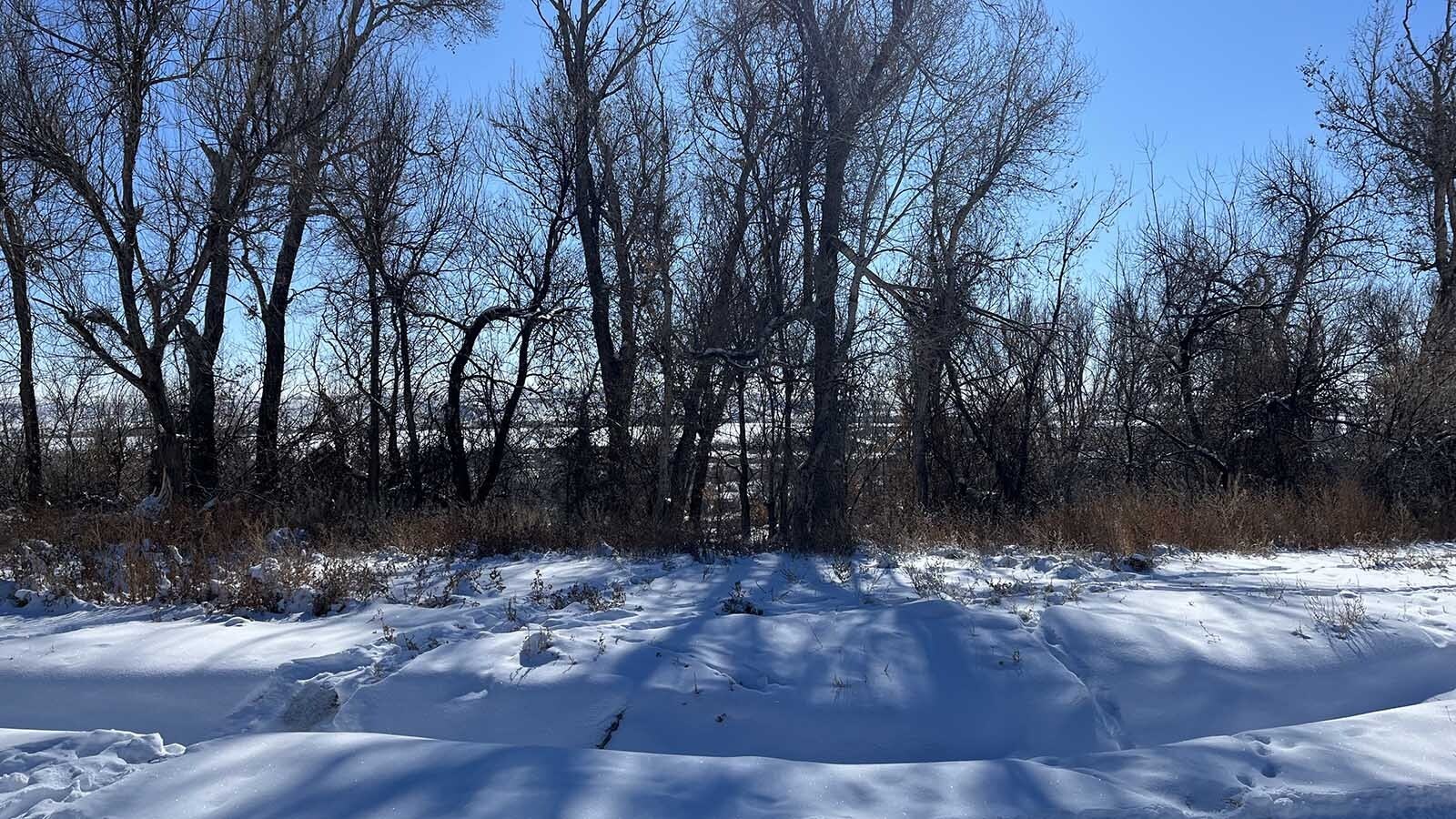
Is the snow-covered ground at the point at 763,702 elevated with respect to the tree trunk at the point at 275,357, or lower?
lower

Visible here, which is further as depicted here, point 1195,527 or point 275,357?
point 275,357

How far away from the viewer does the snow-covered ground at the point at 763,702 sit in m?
3.99

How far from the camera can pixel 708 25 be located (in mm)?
12594

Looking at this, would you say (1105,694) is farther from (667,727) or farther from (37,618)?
(37,618)

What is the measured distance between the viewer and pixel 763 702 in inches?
210

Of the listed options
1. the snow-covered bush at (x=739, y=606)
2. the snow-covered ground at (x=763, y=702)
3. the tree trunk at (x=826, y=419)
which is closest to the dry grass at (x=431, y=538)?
the snow-covered ground at (x=763, y=702)

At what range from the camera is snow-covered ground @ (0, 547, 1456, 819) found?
3.99 m

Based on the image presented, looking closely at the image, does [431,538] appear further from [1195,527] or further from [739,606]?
[1195,527]

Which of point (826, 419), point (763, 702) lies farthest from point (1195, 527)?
point (763, 702)

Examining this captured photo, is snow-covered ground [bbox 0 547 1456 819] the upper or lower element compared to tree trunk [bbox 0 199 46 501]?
lower

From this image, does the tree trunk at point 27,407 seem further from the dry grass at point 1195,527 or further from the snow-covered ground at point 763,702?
the dry grass at point 1195,527

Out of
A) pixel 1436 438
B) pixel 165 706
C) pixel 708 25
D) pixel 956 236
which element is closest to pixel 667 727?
pixel 165 706

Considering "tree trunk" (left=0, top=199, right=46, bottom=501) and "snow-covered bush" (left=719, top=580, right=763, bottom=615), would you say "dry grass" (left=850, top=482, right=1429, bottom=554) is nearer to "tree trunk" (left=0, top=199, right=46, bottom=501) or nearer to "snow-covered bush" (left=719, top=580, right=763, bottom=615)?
"snow-covered bush" (left=719, top=580, right=763, bottom=615)

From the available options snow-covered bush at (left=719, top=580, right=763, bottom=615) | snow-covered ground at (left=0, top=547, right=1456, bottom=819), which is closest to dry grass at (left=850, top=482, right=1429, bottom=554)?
snow-covered ground at (left=0, top=547, right=1456, bottom=819)
